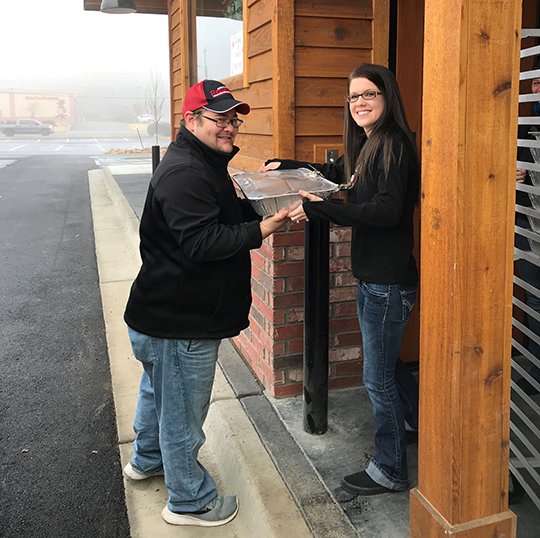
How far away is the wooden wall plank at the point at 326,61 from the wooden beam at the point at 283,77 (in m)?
0.06

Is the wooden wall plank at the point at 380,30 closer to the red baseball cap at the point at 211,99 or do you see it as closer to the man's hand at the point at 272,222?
the red baseball cap at the point at 211,99

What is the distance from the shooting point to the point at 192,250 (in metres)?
2.35

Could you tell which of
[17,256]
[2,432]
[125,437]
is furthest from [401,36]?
[17,256]

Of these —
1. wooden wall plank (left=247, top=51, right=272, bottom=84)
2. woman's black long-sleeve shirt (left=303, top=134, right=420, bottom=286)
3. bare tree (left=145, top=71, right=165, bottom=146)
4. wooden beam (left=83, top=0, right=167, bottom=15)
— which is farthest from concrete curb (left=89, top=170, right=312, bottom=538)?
bare tree (left=145, top=71, right=165, bottom=146)

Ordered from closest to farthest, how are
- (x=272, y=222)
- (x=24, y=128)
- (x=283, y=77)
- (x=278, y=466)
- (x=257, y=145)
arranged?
(x=272, y=222)
(x=278, y=466)
(x=283, y=77)
(x=257, y=145)
(x=24, y=128)

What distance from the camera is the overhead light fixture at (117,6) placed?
8.93 metres

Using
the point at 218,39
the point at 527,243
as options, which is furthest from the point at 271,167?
the point at 218,39

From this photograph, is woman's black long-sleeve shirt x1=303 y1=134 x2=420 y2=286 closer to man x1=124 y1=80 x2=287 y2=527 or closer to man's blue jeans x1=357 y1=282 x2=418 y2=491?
man's blue jeans x1=357 y1=282 x2=418 y2=491

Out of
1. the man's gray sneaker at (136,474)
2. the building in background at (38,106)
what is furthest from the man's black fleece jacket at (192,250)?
the building in background at (38,106)

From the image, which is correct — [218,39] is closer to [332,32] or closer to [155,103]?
[332,32]

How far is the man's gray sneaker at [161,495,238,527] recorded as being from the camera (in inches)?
109

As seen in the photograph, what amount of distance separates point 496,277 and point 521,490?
1.27 meters

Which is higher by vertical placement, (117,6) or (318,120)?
(117,6)

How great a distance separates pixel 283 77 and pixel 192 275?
4.88 feet
